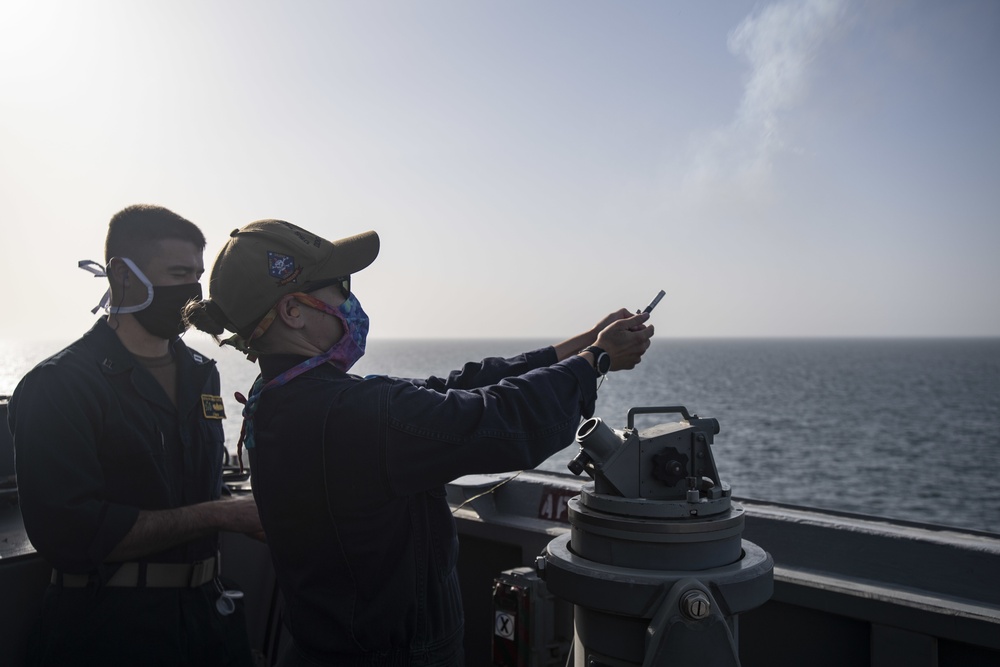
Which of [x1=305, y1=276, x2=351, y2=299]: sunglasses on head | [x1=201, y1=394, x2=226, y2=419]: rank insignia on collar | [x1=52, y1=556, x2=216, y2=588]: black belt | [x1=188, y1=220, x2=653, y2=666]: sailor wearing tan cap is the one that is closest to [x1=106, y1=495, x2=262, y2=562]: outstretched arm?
[x1=52, y1=556, x2=216, y2=588]: black belt

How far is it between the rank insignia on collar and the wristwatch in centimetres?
147

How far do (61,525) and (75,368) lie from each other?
48cm

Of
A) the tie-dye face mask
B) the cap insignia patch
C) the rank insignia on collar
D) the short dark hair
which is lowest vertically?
the rank insignia on collar

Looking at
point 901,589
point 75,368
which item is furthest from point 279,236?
point 901,589

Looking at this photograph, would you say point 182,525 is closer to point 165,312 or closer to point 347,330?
point 165,312

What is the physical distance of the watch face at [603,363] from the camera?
191 cm

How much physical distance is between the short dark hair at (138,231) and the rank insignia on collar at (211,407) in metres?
0.52

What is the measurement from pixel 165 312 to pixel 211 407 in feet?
1.22

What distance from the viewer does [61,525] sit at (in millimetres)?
2207

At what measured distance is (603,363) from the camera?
1.92 meters

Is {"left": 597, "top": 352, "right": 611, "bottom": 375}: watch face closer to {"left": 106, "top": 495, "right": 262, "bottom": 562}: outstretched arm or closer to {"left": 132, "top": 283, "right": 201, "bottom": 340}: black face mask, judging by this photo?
{"left": 106, "top": 495, "right": 262, "bottom": 562}: outstretched arm

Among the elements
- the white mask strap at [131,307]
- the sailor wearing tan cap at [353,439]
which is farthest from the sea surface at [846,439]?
the sailor wearing tan cap at [353,439]

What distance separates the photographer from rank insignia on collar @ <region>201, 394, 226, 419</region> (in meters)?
2.76

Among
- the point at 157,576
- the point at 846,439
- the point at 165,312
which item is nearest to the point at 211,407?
the point at 165,312
